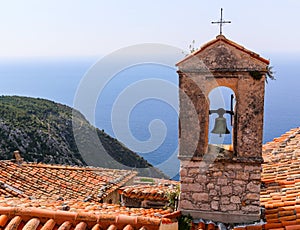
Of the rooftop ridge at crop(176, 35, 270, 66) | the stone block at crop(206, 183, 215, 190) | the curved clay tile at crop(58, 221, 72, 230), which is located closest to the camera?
the curved clay tile at crop(58, 221, 72, 230)

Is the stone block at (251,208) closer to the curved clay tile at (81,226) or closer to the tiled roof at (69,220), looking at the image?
the tiled roof at (69,220)

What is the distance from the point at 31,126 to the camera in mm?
26203

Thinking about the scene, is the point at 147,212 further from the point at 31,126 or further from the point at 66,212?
the point at 31,126

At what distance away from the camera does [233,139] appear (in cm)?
523

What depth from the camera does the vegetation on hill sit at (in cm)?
2297

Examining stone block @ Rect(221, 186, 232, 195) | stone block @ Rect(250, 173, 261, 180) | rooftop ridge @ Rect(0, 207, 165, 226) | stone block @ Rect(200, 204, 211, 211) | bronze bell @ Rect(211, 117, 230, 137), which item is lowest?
rooftop ridge @ Rect(0, 207, 165, 226)

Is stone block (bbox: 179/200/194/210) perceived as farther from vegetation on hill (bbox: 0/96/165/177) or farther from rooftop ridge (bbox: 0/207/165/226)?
vegetation on hill (bbox: 0/96/165/177)

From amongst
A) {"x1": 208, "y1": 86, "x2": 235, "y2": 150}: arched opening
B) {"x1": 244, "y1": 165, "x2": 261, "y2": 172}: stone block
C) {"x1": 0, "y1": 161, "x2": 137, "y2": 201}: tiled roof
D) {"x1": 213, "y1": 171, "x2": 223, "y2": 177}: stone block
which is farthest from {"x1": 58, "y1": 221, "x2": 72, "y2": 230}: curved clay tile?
{"x1": 0, "y1": 161, "x2": 137, "y2": 201}: tiled roof

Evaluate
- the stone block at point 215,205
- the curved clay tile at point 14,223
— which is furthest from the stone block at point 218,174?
the curved clay tile at point 14,223

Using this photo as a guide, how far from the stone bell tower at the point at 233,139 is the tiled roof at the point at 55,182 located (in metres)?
4.62

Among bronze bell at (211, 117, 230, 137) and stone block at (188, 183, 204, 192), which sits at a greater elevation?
bronze bell at (211, 117, 230, 137)

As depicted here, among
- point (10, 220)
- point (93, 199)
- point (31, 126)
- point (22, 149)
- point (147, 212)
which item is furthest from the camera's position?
point (31, 126)

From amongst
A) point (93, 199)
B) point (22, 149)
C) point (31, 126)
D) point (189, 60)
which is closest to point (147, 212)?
point (189, 60)

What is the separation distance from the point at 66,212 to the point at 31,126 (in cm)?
2241
